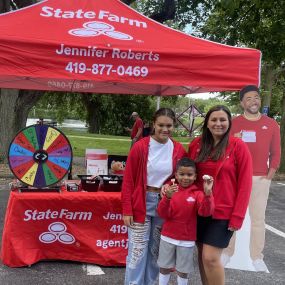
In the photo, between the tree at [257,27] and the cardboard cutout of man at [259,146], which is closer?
the cardboard cutout of man at [259,146]

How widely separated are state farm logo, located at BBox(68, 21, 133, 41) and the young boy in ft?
5.00

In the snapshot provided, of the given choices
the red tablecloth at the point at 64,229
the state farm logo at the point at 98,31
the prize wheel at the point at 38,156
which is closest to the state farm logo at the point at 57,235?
the red tablecloth at the point at 64,229

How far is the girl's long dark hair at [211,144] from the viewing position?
3.02 m

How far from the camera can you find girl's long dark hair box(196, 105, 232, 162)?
3.02 m

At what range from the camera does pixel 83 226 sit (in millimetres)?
4402

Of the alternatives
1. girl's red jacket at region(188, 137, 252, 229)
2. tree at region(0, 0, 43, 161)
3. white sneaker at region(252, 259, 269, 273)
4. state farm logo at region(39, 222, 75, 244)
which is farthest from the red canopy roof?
tree at region(0, 0, 43, 161)

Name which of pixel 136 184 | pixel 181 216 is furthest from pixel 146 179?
pixel 181 216

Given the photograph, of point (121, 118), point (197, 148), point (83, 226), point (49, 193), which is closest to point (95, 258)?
point (83, 226)

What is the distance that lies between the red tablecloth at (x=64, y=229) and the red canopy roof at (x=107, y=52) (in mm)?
1226

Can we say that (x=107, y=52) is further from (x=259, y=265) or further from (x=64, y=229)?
(x=259, y=265)

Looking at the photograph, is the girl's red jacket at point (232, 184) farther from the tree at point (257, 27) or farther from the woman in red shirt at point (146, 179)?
the tree at point (257, 27)

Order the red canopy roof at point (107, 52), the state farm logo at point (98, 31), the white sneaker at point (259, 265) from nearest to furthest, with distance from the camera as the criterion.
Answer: the red canopy roof at point (107, 52) < the state farm logo at point (98, 31) < the white sneaker at point (259, 265)

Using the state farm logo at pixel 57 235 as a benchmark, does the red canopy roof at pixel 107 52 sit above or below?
above

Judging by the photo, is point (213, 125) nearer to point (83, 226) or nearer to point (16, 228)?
point (83, 226)
